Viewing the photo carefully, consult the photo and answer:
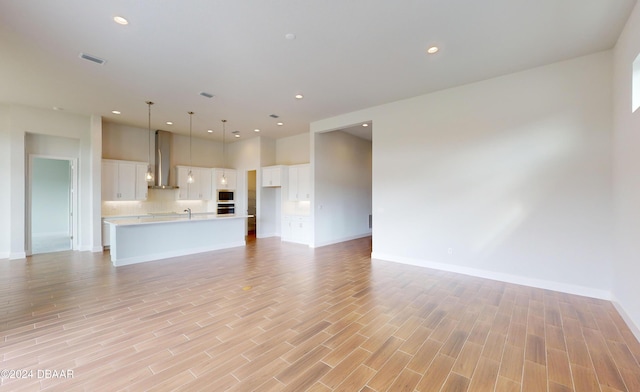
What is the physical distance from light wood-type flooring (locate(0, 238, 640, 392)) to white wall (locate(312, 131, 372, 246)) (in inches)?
114

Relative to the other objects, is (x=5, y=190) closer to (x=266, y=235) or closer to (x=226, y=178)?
(x=226, y=178)

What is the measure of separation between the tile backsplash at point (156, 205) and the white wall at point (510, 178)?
21.3 feet

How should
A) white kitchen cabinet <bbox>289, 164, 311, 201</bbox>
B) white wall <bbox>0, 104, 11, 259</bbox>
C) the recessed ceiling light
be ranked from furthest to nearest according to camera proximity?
white kitchen cabinet <bbox>289, 164, 311, 201</bbox>, white wall <bbox>0, 104, 11, 259</bbox>, the recessed ceiling light

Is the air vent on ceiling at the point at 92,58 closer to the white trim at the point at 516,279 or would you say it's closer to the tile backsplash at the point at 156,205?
the tile backsplash at the point at 156,205

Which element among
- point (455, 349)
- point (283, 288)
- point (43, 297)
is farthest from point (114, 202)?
point (455, 349)

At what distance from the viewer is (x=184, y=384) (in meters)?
1.87

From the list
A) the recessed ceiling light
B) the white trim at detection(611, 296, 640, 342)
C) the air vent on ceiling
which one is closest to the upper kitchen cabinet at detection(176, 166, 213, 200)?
the air vent on ceiling

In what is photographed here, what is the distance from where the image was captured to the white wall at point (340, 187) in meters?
7.03

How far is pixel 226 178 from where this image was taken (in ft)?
29.3

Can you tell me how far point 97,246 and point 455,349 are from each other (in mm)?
7928

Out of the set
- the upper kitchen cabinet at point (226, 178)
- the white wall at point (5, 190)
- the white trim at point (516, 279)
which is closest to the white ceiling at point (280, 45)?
the white wall at point (5, 190)

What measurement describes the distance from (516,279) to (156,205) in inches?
359

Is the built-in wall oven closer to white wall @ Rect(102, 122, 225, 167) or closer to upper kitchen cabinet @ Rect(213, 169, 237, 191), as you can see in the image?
upper kitchen cabinet @ Rect(213, 169, 237, 191)

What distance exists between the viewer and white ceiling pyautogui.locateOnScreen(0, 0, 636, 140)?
2.69 m
